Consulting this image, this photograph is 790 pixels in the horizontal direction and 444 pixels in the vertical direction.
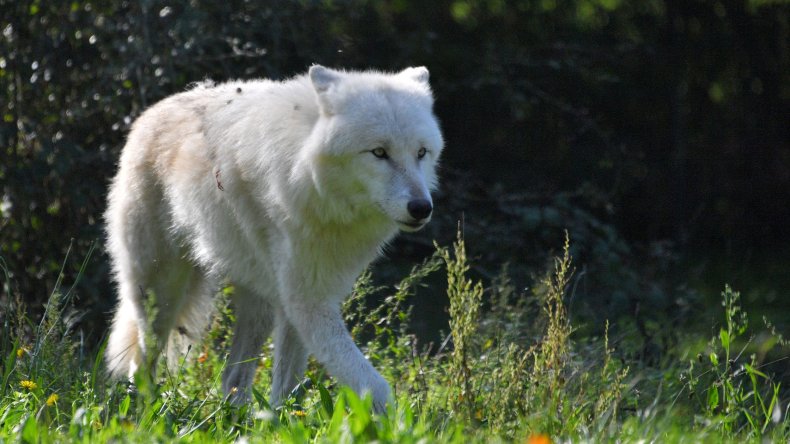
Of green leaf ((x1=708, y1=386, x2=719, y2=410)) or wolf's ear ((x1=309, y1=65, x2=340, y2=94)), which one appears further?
wolf's ear ((x1=309, y1=65, x2=340, y2=94))

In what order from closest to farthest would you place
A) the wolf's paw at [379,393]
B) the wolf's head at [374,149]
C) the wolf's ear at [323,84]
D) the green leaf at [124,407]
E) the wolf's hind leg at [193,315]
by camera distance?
1. the green leaf at [124,407]
2. the wolf's paw at [379,393]
3. the wolf's head at [374,149]
4. the wolf's ear at [323,84]
5. the wolf's hind leg at [193,315]

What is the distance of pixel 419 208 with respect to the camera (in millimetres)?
3789

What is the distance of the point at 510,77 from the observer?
8039mm

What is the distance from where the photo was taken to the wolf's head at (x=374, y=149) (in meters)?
3.88

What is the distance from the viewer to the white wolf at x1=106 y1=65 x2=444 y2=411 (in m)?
3.97

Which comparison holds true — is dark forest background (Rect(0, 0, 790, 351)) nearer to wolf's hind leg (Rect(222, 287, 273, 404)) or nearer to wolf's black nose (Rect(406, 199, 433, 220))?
wolf's hind leg (Rect(222, 287, 273, 404))

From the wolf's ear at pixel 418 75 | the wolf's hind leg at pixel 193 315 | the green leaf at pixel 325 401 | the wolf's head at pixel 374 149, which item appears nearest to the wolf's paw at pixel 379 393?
the green leaf at pixel 325 401

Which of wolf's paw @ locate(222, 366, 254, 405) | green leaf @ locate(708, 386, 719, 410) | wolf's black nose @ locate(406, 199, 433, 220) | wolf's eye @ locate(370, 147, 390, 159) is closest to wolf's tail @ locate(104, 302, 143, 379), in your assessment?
wolf's paw @ locate(222, 366, 254, 405)

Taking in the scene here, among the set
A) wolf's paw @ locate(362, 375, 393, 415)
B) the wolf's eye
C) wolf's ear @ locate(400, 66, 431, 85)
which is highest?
wolf's ear @ locate(400, 66, 431, 85)

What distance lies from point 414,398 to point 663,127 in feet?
20.9

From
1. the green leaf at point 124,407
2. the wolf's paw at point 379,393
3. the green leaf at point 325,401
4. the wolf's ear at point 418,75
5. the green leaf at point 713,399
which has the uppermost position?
the wolf's ear at point 418,75

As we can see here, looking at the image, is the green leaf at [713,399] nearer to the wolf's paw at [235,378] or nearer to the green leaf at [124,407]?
the green leaf at [124,407]

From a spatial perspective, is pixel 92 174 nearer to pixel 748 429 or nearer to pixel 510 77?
pixel 510 77

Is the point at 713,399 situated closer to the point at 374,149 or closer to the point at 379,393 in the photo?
the point at 379,393
